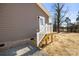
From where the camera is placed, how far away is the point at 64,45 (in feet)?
15.5

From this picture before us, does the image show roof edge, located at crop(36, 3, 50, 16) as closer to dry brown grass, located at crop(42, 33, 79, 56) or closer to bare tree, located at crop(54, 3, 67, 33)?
bare tree, located at crop(54, 3, 67, 33)

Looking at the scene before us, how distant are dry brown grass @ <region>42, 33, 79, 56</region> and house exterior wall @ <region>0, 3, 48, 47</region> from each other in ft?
1.57

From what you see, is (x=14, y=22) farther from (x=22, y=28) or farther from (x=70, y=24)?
(x=70, y=24)

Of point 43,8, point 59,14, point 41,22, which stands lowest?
point 41,22

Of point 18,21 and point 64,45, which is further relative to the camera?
point 18,21

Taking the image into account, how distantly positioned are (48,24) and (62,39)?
453 millimetres

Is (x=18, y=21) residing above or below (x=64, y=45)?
above

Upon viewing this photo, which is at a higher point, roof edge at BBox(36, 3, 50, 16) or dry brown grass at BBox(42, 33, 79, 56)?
roof edge at BBox(36, 3, 50, 16)

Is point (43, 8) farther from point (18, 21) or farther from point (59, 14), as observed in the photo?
point (18, 21)

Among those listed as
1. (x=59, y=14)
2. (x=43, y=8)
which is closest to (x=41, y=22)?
(x=43, y=8)

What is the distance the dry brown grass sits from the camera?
4.63 m

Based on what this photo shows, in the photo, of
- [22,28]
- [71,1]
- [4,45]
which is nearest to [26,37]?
[22,28]

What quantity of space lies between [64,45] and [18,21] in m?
1.14

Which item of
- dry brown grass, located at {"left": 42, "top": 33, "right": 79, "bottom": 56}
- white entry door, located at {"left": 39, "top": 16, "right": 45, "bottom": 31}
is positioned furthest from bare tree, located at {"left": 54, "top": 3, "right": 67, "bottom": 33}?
white entry door, located at {"left": 39, "top": 16, "right": 45, "bottom": 31}
